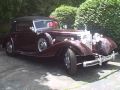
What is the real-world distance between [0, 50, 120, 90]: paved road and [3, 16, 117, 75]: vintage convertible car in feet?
1.19

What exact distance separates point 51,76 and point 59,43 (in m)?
1.03

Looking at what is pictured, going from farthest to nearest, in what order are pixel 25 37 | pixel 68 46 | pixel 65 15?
pixel 65 15 → pixel 25 37 → pixel 68 46

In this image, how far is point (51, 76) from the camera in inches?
363

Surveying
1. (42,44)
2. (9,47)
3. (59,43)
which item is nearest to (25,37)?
(42,44)

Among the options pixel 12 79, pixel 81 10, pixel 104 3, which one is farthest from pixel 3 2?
pixel 12 79

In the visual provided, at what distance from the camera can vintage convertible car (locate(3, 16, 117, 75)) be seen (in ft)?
29.4

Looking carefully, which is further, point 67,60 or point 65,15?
point 65,15

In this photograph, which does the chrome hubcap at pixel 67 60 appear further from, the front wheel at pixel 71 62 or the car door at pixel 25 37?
the car door at pixel 25 37

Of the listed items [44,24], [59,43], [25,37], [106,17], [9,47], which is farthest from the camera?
[9,47]

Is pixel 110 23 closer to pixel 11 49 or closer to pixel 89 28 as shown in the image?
pixel 89 28

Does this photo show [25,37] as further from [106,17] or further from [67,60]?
[106,17]

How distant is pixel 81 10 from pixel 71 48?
3.31 m

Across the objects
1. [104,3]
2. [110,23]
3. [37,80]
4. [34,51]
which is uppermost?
[104,3]

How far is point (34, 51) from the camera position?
10664 mm
